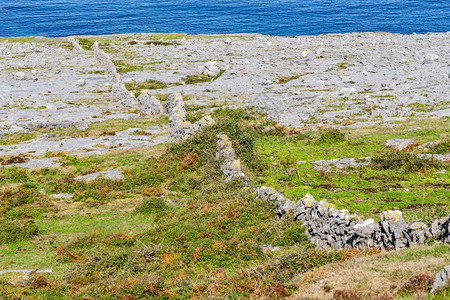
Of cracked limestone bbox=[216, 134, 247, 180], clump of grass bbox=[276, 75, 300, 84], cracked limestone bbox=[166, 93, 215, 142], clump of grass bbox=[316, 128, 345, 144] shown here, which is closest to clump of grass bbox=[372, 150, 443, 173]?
clump of grass bbox=[316, 128, 345, 144]

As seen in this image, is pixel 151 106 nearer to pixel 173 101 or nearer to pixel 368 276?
pixel 173 101

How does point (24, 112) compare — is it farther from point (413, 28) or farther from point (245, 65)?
point (413, 28)

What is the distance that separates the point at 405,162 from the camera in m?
26.4

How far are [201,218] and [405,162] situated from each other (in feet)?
50.5

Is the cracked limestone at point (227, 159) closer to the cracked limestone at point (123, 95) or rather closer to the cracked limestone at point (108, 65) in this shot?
the cracked limestone at point (123, 95)

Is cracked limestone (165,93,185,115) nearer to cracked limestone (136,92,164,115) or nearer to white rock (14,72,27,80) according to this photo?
cracked limestone (136,92,164,115)

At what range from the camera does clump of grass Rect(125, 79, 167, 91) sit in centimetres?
6769

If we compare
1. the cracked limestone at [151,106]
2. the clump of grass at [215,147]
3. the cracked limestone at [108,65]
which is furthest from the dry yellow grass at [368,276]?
the cracked limestone at [108,65]

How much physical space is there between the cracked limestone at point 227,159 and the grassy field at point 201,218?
2.95ft

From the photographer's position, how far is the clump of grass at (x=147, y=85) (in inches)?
2665

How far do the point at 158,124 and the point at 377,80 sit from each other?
36630mm

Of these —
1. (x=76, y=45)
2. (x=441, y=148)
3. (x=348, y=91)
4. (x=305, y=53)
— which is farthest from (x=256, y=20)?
(x=441, y=148)

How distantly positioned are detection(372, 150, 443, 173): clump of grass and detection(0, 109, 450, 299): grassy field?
0.15 meters

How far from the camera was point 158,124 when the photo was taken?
48.4 m
